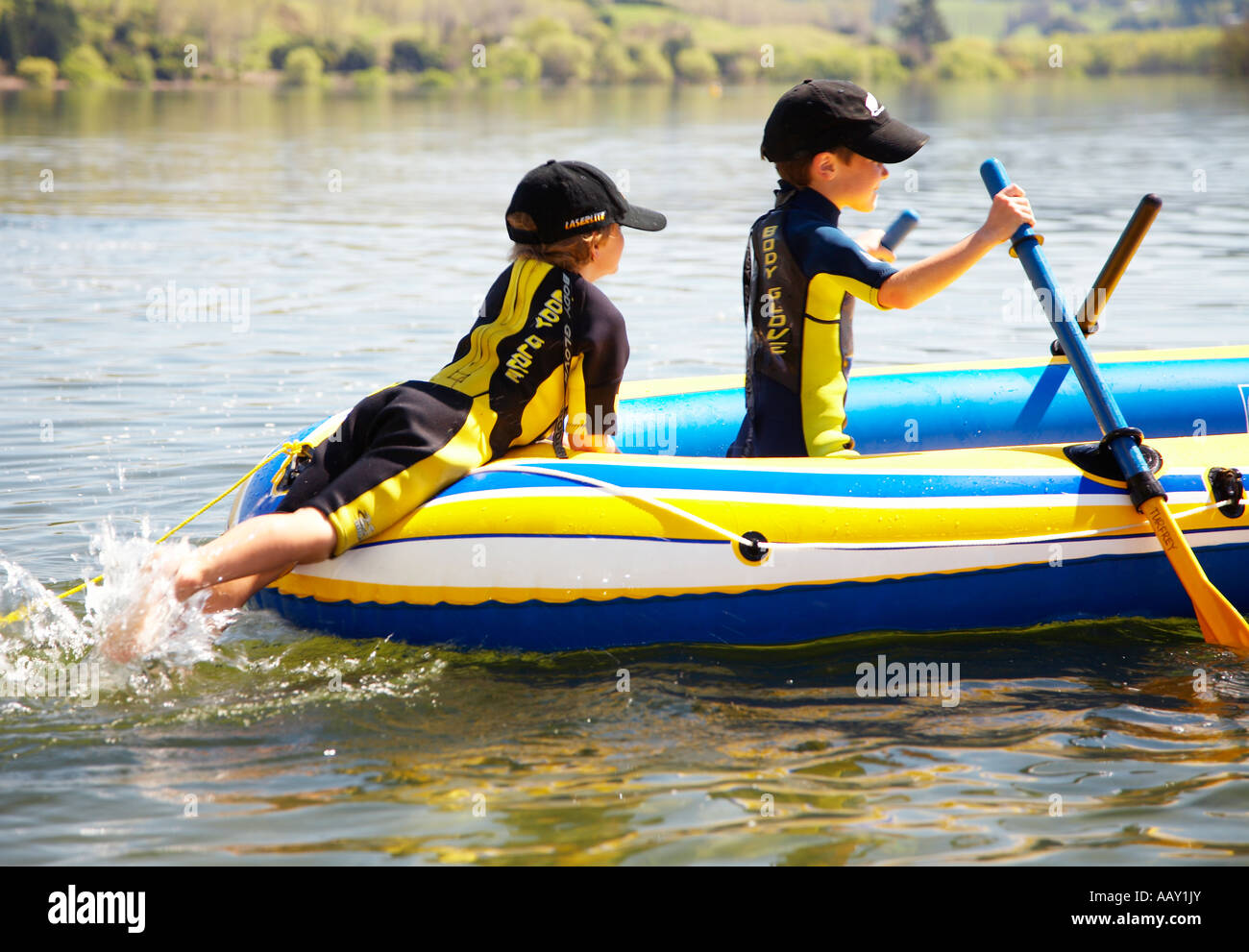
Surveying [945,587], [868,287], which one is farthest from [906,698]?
[868,287]

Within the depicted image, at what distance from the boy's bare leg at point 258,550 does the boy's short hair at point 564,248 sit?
98 cm

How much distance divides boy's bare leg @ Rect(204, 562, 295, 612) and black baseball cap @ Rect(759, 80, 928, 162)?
194 centimetres

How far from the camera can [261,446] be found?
6449mm

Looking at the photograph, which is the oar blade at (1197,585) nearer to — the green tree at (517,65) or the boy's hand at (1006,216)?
the boy's hand at (1006,216)

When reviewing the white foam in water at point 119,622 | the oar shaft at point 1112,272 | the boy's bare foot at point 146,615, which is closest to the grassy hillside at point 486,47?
the oar shaft at point 1112,272

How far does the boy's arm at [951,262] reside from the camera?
3.84m

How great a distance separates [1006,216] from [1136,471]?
83cm

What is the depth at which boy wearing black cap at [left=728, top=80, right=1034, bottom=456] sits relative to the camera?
4.07m

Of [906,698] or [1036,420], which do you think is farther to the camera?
[1036,420]

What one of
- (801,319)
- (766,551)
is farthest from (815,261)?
(766,551)

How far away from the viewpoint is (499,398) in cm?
403

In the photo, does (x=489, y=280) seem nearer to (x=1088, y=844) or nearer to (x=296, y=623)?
(x=296, y=623)
